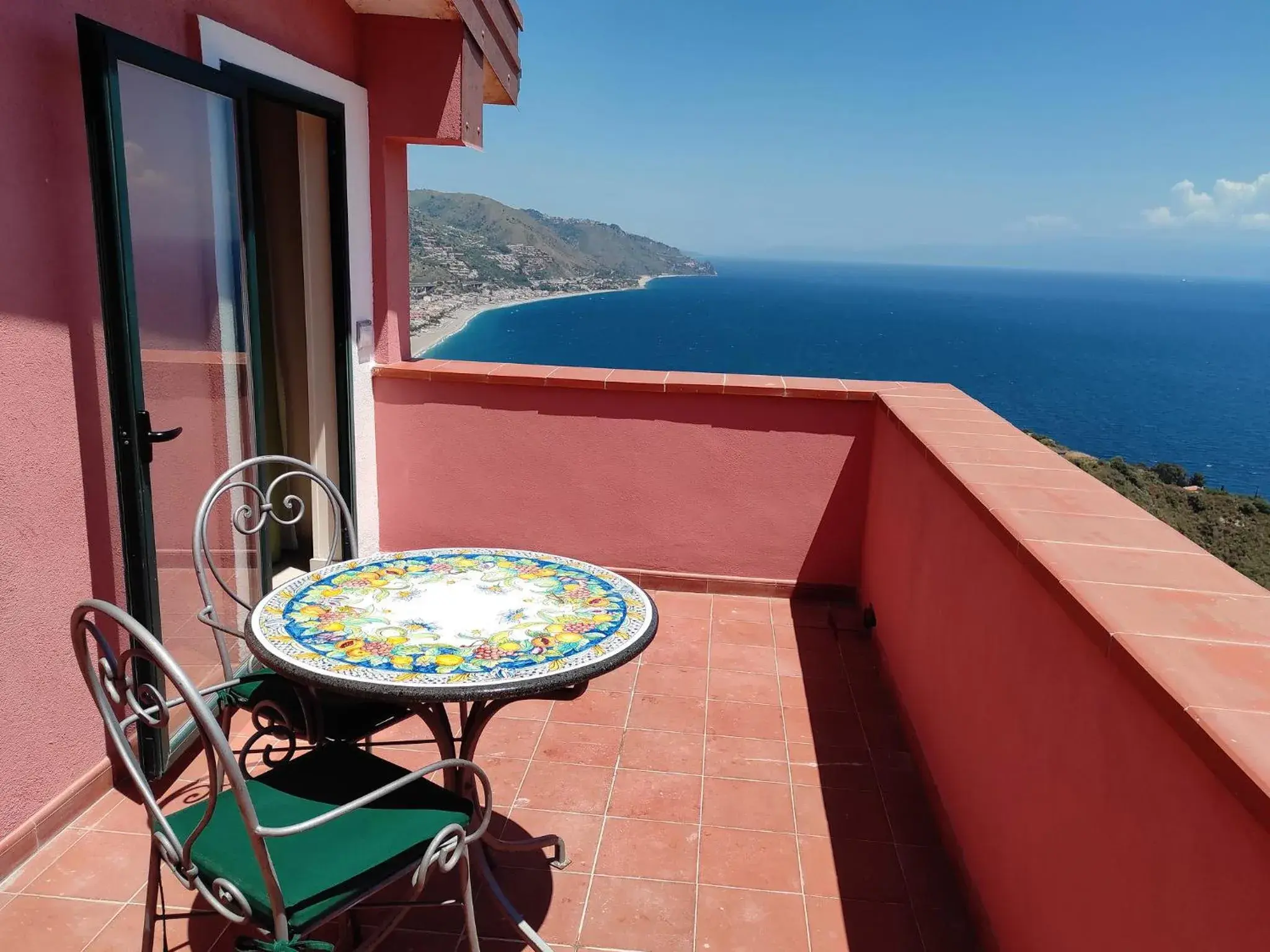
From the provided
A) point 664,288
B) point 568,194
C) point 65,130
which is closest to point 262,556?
Result: point 65,130

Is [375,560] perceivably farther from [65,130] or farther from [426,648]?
[65,130]

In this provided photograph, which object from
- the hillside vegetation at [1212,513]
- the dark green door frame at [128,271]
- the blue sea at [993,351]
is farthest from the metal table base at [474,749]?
the blue sea at [993,351]

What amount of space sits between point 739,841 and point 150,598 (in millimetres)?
1761

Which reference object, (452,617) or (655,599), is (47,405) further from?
(655,599)

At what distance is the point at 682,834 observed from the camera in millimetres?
2477

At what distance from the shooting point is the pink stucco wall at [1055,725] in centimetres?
118

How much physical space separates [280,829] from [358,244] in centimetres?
331

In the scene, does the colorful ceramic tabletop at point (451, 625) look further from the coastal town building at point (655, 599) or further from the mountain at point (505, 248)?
the mountain at point (505, 248)

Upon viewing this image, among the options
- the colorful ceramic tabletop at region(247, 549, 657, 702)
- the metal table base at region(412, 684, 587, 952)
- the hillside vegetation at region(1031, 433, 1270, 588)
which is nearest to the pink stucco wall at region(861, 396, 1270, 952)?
the colorful ceramic tabletop at region(247, 549, 657, 702)

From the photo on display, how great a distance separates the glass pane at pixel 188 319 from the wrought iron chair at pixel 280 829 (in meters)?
1.12

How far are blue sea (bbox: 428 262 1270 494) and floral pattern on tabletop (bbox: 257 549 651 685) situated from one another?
30.3 metres

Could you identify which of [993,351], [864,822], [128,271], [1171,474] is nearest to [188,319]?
[128,271]

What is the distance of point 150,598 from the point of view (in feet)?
8.02

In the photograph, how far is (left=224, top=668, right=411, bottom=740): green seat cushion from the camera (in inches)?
82.6
